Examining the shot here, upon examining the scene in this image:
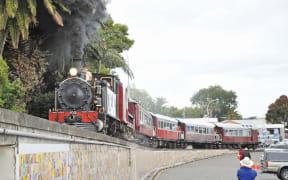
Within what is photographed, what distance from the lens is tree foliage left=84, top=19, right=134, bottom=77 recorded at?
29.6 m

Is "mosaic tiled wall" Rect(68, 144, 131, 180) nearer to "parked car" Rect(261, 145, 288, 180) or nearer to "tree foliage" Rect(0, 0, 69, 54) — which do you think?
"parked car" Rect(261, 145, 288, 180)

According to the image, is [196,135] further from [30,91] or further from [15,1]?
[15,1]

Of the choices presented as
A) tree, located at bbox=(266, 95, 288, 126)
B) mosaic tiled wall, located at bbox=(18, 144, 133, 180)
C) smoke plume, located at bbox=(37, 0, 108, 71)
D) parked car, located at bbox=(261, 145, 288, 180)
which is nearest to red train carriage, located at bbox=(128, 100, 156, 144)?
smoke plume, located at bbox=(37, 0, 108, 71)

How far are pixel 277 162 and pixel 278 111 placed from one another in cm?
8198

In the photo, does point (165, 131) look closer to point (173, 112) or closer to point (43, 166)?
point (43, 166)

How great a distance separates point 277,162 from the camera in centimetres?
1570

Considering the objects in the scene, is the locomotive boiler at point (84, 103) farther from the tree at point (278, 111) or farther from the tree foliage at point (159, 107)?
the tree foliage at point (159, 107)

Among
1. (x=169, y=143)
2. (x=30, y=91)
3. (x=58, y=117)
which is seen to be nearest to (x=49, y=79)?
(x=30, y=91)

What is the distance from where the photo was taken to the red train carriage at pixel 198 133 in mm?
41250

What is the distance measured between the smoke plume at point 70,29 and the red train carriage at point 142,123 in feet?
15.9

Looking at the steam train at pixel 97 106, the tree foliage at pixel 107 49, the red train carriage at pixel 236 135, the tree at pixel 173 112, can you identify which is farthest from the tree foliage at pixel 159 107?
the steam train at pixel 97 106

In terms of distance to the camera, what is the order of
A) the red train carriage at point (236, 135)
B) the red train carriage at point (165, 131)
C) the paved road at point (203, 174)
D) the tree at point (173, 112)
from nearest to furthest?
the paved road at point (203, 174) → the red train carriage at point (165, 131) → the red train carriage at point (236, 135) → the tree at point (173, 112)

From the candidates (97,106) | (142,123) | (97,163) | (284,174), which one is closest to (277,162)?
(284,174)

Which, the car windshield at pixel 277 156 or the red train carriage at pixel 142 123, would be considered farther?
the red train carriage at pixel 142 123
